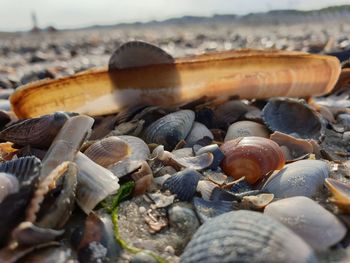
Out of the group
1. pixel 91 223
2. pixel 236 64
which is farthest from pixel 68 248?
pixel 236 64

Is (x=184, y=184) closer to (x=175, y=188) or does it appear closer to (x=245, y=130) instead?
(x=175, y=188)

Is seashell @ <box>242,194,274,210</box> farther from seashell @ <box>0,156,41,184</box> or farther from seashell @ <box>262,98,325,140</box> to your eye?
seashell @ <box>262,98,325,140</box>

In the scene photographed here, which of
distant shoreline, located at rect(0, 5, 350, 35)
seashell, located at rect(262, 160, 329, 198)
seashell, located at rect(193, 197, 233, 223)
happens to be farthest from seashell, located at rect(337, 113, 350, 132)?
distant shoreline, located at rect(0, 5, 350, 35)

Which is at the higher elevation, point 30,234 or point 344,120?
point 30,234

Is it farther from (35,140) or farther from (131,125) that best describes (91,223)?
(131,125)

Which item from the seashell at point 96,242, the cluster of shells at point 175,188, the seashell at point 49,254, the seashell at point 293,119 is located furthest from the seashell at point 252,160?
the seashell at point 49,254

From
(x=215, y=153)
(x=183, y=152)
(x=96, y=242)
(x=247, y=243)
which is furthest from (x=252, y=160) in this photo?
(x=96, y=242)
